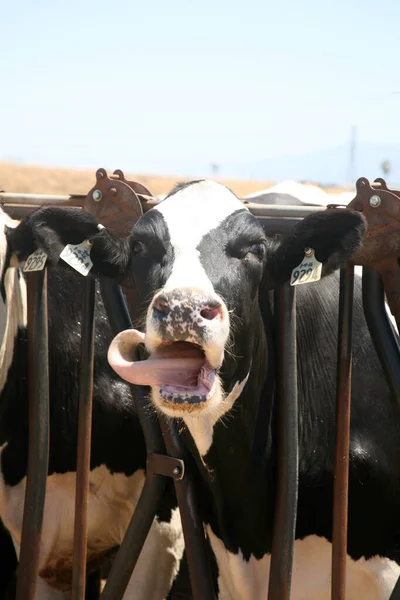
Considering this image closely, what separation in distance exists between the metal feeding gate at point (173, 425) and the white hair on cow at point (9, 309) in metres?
0.35

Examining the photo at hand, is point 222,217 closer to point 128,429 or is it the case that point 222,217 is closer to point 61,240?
point 61,240

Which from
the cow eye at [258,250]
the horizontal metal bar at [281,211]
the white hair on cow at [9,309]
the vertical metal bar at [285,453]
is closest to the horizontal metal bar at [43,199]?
the white hair on cow at [9,309]

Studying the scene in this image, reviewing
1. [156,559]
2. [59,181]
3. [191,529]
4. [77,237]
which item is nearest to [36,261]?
[77,237]

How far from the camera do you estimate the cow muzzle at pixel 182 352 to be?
8.63 ft

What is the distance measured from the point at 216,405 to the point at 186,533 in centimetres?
64

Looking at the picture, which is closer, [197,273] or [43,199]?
[197,273]

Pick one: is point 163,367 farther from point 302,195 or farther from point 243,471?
point 302,195

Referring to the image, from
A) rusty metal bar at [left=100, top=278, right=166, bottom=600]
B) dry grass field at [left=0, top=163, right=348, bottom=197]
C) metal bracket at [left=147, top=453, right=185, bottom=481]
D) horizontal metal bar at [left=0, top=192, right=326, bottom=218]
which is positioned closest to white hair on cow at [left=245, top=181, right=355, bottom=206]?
horizontal metal bar at [left=0, top=192, right=326, bottom=218]

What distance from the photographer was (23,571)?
3465mm

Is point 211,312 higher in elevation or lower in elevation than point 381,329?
higher

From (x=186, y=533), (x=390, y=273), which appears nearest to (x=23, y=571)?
(x=186, y=533)

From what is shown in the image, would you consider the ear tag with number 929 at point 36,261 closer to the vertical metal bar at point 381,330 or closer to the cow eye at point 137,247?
the cow eye at point 137,247

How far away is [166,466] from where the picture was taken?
3.29 metres

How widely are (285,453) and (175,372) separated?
557 mm
